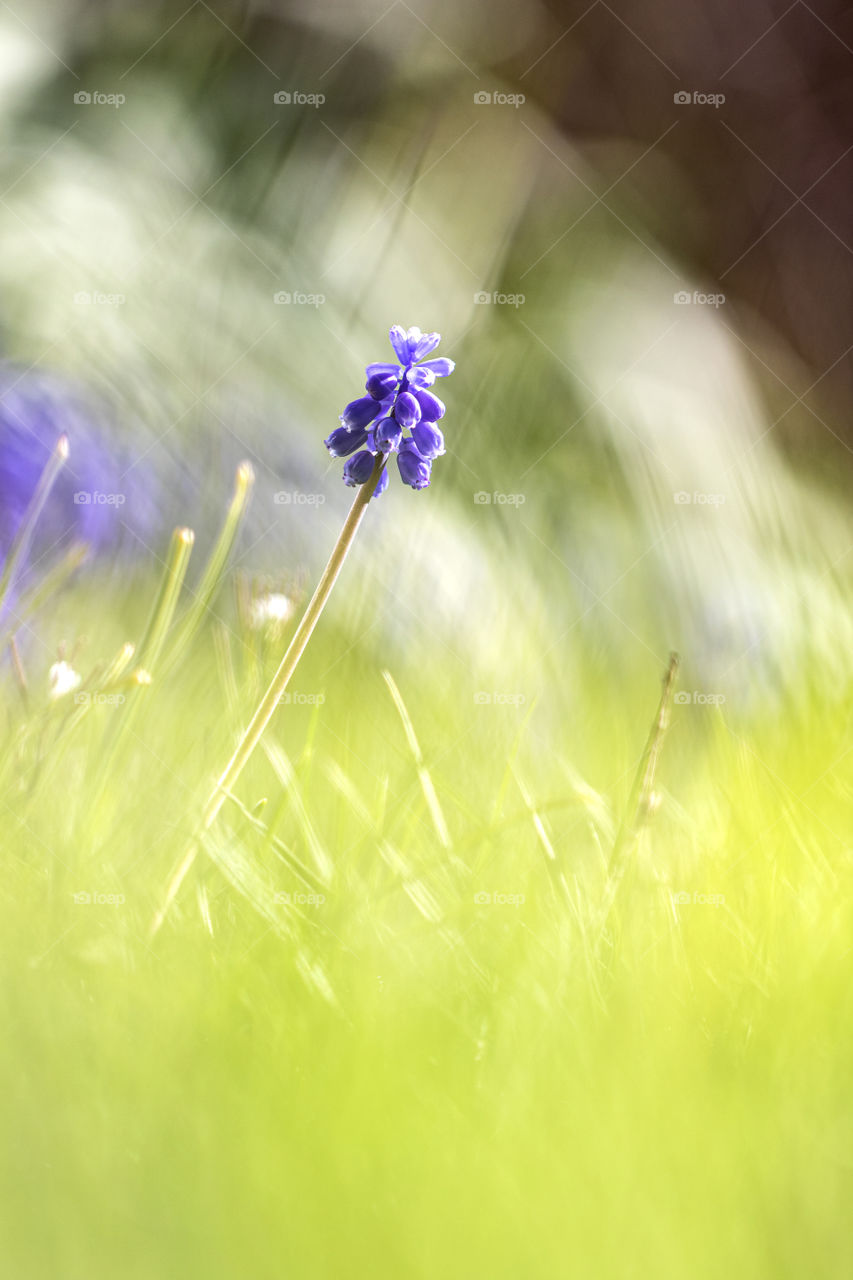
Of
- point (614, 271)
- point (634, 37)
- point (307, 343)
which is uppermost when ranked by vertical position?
point (634, 37)

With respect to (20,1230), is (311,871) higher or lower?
higher

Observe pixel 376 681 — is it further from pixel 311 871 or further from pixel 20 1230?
pixel 20 1230

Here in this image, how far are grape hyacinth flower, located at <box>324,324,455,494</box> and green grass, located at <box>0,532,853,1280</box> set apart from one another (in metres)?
0.23

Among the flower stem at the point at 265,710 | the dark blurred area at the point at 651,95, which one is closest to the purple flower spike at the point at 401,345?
→ the flower stem at the point at 265,710

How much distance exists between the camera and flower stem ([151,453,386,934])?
0.51 meters

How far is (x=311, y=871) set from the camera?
0.55 m

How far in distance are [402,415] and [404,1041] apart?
469mm

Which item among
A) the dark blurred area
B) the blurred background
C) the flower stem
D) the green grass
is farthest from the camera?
the dark blurred area

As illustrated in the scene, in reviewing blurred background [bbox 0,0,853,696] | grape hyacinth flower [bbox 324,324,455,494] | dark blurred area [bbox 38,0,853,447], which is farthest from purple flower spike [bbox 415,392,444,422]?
dark blurred area [bbox 38,0,853,447]

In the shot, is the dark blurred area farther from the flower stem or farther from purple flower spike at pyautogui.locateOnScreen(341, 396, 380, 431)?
the flower stem

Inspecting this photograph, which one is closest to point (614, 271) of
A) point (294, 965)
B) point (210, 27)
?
point (210, 27)

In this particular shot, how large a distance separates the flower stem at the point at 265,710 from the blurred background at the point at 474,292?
361 mm

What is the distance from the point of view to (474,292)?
1737mm

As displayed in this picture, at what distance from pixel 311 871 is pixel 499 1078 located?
0.62 ft
